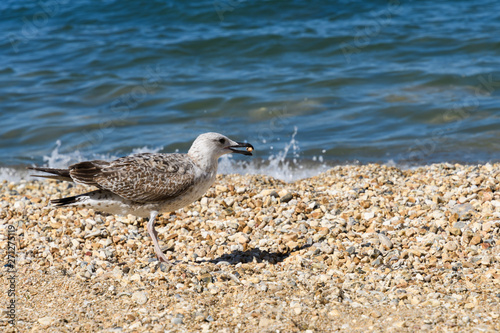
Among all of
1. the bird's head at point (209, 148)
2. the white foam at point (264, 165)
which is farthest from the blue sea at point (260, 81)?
the bird's head at point (209, 148)

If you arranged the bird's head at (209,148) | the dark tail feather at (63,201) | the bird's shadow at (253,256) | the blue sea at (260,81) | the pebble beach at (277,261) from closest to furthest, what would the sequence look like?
1. the pebble beach at (277,261)
2. the dark tail feather at (63,201)
3. the bird's shadow at (253,256)
4. the bird's head at (209,148)
5. the blue sea at (260,81)

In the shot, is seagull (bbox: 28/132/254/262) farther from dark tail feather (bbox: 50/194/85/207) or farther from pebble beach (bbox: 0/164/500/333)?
pebble beach (bbox: 0/164/500/333)

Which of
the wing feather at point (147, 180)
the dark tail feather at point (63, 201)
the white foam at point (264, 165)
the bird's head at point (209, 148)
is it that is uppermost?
the bird's head at point (209, 148)

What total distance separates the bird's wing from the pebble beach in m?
0.65

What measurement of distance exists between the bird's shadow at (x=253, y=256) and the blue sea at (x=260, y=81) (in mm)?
3884

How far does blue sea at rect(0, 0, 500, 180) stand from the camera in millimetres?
10727

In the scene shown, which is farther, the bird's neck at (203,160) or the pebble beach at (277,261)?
the bird's neck at (203,160)

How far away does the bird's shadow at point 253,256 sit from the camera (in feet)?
19.0

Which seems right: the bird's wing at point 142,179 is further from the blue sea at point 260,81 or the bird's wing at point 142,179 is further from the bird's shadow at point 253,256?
the blue sea at point 260,81

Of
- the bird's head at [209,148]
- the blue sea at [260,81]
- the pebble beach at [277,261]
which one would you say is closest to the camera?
the pebble beach at [277,261]

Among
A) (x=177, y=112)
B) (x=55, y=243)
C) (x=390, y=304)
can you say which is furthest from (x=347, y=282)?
(x=177, y=112)

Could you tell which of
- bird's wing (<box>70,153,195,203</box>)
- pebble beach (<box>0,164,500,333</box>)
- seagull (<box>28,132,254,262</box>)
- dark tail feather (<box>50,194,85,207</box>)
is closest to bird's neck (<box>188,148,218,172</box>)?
seagull (<box>28,132,254,262</box>)

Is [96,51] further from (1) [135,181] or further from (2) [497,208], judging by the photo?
(2) [497,208]

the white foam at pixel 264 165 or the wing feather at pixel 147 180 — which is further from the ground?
the wing feather at pixel 147 180
